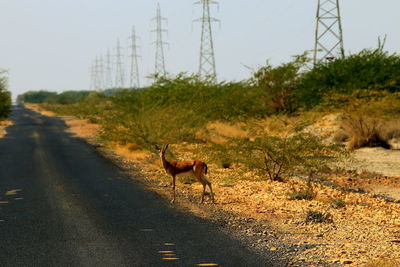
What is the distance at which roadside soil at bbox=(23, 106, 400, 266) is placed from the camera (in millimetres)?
8023

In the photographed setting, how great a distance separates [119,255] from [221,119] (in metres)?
25.9

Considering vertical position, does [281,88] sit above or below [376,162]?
above

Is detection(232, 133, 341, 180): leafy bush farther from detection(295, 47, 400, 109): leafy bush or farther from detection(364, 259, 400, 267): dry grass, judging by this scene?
detection(295, 47, 400, 109): leafy bush

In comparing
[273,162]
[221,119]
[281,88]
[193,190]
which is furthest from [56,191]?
[281,88]

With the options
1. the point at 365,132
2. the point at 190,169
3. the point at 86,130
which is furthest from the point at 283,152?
the point at 86,130

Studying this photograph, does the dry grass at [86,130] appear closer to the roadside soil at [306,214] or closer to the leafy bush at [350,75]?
the leafy bush at [350,75]

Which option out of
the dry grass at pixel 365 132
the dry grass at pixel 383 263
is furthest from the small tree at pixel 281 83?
the dry grass at pixel 383 263

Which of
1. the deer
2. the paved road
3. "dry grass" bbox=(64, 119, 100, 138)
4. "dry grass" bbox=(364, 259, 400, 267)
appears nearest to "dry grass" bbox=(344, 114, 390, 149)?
the paved road

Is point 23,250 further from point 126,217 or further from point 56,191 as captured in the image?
point 56,191

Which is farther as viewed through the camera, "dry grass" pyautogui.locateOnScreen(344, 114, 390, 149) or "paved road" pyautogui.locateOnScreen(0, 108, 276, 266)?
"dry grass" pyautogui.locateOnScreen(344, 114, 390, 149)

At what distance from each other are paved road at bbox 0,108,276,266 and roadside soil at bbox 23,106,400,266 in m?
0.63

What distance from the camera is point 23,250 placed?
8203mm

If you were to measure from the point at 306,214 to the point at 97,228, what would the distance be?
4447 mm

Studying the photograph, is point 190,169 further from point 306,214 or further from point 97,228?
point 97,228
